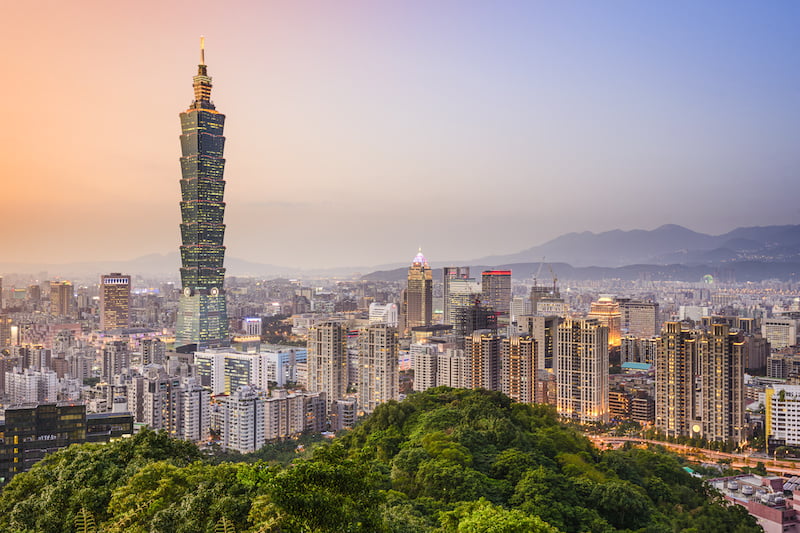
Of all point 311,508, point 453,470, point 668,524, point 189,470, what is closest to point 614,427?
point 668,524

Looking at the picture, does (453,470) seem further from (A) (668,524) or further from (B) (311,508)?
(B) (311,508)

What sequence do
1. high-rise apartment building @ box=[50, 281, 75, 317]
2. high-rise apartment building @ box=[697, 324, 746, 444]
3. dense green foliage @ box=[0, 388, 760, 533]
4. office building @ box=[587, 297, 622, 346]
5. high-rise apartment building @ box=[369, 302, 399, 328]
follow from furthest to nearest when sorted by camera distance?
high-rise apartment building @ box=[369, 302, 399, 328]
high-rise apartment building @ box=[50, 281, 75, 317]
office building @ box=[587, 297, 622, 346]
high-rise apartment building @ box=[697, 324, 746, 444]
dense green foliage @ box=[0, 388, 760, 533]

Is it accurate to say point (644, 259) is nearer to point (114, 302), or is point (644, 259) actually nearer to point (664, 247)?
point (664, 247)

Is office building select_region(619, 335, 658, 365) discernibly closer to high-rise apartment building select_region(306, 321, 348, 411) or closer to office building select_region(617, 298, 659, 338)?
office building select_region(617, 298, 659, 338)

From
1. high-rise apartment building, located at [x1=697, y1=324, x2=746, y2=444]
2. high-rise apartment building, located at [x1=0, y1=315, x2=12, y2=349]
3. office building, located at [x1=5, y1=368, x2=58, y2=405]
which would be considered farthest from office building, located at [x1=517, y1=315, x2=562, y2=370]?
high-rise apartment building, located at [x1=0, y1=315, x2=12, y2=349]

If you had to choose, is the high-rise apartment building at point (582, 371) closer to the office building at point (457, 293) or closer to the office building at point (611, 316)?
the office building at point (611, 316)

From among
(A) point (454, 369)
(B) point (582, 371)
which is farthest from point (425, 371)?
(B) point (582, 371)
